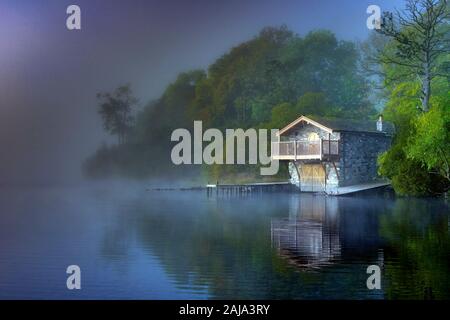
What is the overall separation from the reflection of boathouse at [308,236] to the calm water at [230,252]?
0.07 feet

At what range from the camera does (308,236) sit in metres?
11.9

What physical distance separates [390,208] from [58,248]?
33.1 feet

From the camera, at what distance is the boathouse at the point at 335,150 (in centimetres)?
2361

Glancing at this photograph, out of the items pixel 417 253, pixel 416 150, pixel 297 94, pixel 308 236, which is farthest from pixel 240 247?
pixel 297 94

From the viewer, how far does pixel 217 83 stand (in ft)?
90.7

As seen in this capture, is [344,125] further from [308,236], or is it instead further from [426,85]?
[308,236]

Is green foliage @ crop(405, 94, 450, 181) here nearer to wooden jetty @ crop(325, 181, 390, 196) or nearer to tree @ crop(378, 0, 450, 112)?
wooden jetty @ crop(325, 181, 390, 196)

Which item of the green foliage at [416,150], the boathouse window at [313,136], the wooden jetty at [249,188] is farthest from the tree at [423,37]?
the wooden jetty at [249,188]

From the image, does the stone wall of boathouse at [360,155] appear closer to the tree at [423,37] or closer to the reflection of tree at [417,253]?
the tree at [423,37]

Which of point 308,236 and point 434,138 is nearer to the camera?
point 308,236

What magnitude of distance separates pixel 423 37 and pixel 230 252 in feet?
52.7
